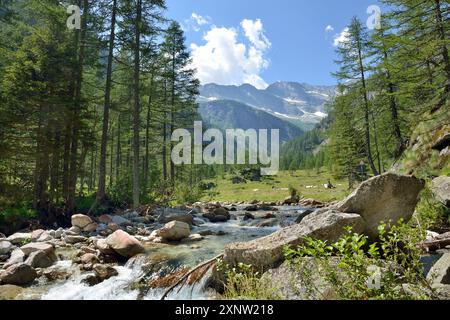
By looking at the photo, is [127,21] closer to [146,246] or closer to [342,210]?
[146,246]

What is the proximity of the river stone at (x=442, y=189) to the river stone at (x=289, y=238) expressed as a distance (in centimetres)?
554

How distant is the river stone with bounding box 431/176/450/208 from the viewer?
33.3 feet

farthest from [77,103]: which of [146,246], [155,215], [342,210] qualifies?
[342,210]

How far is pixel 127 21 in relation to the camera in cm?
1867

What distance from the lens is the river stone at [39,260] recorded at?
344 inches

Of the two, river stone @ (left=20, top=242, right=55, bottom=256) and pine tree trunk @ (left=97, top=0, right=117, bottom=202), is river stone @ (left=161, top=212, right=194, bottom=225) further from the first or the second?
river stone @ (left=20, top=242, right=55, bottom=256)

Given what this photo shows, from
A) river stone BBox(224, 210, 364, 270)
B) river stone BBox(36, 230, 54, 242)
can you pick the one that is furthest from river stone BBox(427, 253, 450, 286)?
river stone BBox(36, 230, 54, 242)

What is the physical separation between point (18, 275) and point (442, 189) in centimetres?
1303

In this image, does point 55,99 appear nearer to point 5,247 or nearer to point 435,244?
point 5,247

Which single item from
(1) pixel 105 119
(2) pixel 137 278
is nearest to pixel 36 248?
(2) pixel 137 278

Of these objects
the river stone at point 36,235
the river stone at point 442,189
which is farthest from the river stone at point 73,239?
the river stone at point 442,189
